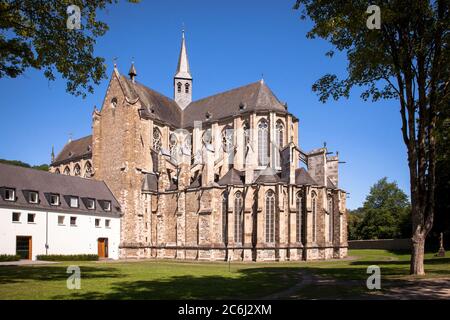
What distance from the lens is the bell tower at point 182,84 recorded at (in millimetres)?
63719

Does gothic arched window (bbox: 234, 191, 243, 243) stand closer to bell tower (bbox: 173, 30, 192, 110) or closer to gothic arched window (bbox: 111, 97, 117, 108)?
gothic arched window (bbox: 111, 97, 117, 108)

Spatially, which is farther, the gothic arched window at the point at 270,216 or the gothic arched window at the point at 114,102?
the gothic arched window at the point at 114,102

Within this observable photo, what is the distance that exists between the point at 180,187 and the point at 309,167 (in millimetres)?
14538

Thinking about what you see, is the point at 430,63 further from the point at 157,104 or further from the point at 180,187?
the point at 157,104

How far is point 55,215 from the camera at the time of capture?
40.5 m

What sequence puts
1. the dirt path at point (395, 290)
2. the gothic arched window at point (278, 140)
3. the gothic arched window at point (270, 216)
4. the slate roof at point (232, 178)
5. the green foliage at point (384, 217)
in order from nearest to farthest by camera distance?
the dirt path at point (395, 290) → the gothic arched window at point (270, 216) → the slate roof at point (232, 178) → the gothic arched window at point (278, 140) → the green foliage at point (384, 217)

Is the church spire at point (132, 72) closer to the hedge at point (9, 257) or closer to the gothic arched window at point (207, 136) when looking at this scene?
the gothic arched window at point (207, 136)

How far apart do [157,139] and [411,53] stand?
38.4 meters

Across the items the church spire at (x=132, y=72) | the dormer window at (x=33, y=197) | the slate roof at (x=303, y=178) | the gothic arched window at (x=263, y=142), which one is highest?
the church spire at (x=132, y=72)

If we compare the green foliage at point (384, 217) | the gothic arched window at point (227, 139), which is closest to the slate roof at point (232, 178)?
the gothic arched window at point (227, 139)

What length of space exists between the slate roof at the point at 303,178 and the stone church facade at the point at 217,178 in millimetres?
171

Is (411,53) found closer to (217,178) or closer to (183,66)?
(217,178)

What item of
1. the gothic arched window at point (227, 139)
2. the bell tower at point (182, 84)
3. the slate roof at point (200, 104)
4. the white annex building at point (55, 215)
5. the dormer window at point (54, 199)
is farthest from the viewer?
the bell tower at point (182, 84)

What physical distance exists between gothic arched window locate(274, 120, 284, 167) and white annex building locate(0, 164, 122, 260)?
1886 cm
